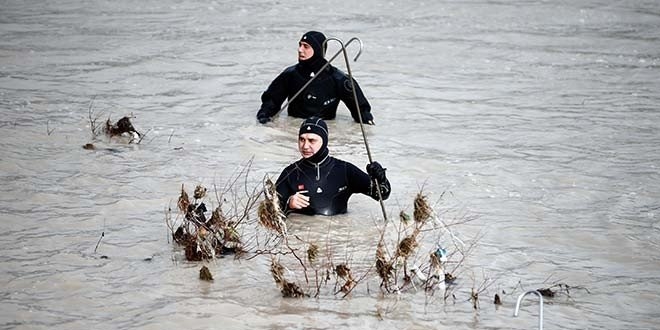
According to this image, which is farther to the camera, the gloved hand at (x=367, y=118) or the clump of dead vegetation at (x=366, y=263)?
the gloved hand at (x=367, y=118)

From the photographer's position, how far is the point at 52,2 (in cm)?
2277

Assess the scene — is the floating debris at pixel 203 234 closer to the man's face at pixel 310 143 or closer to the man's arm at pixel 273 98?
the man's face at pixel 310 143

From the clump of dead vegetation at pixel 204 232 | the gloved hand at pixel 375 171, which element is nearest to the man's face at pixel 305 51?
the gloved hand at pixel 375 171

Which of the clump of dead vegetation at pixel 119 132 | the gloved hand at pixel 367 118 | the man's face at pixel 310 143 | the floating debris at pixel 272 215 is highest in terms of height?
the gloved hand at pixel 367 118

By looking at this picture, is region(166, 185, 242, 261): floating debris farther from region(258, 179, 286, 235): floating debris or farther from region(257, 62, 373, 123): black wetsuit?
region(257, 62, 373, 123): black wetsuit

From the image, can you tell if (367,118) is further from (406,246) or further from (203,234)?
(406,246)

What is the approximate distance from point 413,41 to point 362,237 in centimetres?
1033

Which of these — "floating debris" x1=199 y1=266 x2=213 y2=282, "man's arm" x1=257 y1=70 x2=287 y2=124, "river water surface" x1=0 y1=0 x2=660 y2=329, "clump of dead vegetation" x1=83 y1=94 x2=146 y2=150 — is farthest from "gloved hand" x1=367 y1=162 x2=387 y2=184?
"man's arm" x1=257 y1=70 x2=287 y2=124

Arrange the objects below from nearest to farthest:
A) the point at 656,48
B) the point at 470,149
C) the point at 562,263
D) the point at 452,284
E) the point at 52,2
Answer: the point at 452,284 → the point at 562,263 → the point at 470,149 → the point at 656,48 → the point at 52,2

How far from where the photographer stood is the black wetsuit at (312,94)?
14.0 metres

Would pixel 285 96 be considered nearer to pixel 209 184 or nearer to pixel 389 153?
pixel 389 153

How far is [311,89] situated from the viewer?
553 inches

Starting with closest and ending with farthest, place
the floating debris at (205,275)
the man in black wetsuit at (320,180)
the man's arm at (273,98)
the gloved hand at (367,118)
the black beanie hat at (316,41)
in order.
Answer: the floating debris at (205,275), the man in black wetsuit at (320,180), the black beanie hat at (316,41), the man's arm at (273,98), the gloved hand at (367,118)

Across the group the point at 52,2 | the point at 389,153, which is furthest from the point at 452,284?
the point at 52,2
